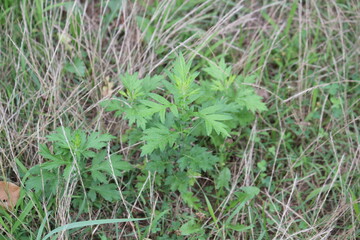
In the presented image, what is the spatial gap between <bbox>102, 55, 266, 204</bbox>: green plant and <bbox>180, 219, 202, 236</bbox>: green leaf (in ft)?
0.41

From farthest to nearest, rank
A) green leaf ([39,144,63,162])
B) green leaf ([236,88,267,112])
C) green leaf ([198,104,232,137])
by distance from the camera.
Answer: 1. green leaf ([236,88,267,112])
2. green leaf ([39,144,63,162])
3. green leaf ([198,104,232,137])

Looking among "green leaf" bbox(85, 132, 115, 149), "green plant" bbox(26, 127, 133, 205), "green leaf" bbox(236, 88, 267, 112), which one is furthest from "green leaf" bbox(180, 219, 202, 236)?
"green leaf" bbox(236, 88, 267, 112)

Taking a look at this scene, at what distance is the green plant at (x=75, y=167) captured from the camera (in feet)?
8.35

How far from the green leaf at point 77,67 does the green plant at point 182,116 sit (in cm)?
56

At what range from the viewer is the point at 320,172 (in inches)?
122

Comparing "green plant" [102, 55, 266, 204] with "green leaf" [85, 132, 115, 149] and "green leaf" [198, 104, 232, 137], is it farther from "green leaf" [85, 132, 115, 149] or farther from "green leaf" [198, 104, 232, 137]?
"green leaf" [85, 132, 115, 149]

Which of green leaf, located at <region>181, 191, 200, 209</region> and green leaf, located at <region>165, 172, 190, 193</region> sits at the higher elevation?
green leaf, located at <region>165, 172, 190, 193</region>

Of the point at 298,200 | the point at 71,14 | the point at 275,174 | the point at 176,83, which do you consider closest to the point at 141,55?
the point at 71,14

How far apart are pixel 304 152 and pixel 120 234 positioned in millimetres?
1405

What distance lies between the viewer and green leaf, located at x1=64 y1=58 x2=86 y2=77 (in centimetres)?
329

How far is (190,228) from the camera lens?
107 inches

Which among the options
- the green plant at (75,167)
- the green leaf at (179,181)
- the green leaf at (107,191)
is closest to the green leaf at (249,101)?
the green leaf at (179,181)

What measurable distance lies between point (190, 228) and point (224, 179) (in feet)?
1.43

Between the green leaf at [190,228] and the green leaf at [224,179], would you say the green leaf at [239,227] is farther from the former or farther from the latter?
the green leaf at [224,179]
